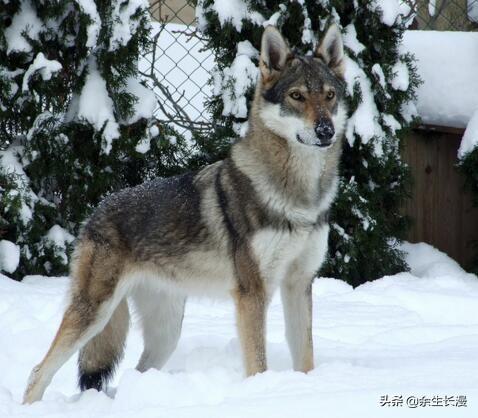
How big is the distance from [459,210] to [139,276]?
119 inches

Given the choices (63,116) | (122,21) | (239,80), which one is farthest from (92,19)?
(239,80)

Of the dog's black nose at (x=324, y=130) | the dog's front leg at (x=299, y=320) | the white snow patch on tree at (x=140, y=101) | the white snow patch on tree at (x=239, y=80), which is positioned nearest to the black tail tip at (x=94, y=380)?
the dog's front leg at (x=299, y=320)

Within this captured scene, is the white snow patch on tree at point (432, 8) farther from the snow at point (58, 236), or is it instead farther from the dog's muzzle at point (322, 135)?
the dog's muzzle at point (322, 135)

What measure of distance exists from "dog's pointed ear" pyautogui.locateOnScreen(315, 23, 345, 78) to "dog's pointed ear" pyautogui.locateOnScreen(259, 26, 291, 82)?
183mm

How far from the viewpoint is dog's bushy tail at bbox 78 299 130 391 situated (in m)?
4.10

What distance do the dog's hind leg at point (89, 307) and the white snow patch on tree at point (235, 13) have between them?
2.22 m

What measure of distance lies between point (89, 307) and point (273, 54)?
1440 millimetres

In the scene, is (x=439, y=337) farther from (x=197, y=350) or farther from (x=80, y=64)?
(x=80, y=64)

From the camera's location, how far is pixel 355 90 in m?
5.71

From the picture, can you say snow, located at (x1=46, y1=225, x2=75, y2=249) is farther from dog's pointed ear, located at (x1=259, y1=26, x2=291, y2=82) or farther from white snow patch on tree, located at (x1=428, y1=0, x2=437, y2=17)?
white snow patch on tree, located at (x1=428, y1=0, x2=437, y2=17)

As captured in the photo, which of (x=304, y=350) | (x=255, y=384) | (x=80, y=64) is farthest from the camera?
(x=80, y=64)

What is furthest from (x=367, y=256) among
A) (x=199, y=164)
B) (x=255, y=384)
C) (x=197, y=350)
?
(x=255, y=384)

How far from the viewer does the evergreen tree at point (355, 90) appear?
5.69 meters

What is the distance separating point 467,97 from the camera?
20.1 feet
